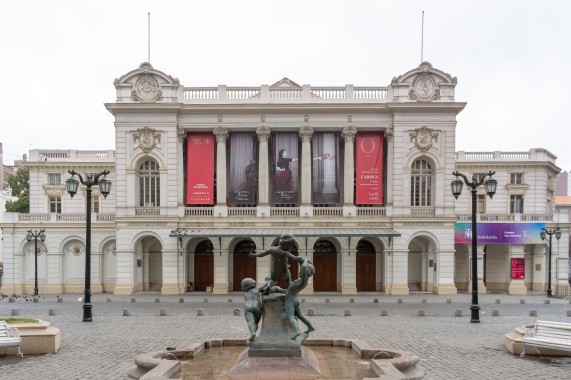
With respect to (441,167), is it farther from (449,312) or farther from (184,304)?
(184,304)

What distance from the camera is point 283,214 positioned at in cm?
3678

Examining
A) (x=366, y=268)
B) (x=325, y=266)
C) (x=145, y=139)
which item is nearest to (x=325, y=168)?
(x=325, y=266)

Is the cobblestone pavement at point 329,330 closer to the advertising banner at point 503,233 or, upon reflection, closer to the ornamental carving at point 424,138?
the advertising banner at point 503,233

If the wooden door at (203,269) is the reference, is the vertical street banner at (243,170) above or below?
above

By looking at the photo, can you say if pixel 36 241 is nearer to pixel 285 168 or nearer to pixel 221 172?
pixel 221 172

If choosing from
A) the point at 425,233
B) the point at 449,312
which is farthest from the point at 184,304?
the point at 425,233

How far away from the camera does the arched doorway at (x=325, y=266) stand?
3809 centimetres

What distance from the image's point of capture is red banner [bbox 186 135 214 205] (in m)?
36.6

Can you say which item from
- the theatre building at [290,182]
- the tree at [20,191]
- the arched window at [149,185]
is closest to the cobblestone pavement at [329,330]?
the theatre building at [290,182]

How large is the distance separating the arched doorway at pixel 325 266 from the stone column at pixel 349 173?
3.62 meters

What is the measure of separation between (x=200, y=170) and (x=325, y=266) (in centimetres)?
1175

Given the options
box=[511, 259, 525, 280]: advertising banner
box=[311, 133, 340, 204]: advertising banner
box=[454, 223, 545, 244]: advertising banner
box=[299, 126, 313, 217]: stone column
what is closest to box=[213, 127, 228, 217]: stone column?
box=[299, 126, 313, 217]: stone column

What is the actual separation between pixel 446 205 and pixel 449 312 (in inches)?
476

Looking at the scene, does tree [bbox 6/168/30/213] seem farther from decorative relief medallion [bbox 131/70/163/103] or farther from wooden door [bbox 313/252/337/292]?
wooden door [bbox 313/252/337/292]
